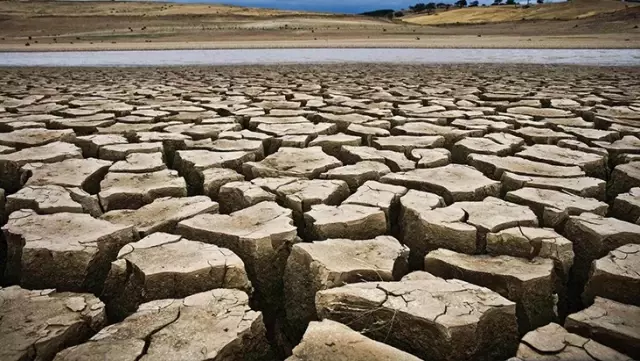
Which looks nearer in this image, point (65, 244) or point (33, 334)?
point (33, 334)

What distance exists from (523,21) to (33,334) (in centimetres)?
3294

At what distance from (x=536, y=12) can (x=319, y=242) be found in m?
36.3

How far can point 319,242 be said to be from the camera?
139 centimetres

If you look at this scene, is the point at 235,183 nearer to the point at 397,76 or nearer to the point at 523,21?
the point at 397,76

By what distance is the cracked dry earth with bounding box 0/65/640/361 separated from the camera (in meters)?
1.02

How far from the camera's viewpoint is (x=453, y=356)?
1.00 metres

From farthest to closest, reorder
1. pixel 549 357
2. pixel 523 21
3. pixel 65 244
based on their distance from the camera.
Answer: pixel 523 21 → pixel 65 244 → pixel 549 357

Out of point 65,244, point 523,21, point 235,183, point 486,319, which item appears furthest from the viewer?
point 523,21

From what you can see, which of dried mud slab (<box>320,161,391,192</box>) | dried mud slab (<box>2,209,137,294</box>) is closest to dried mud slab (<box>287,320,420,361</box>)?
dried mud slab (<box>2,209,137,294</box>)

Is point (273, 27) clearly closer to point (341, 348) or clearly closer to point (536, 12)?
point (536, 12)

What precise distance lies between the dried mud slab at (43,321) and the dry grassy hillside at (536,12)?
33.0 m

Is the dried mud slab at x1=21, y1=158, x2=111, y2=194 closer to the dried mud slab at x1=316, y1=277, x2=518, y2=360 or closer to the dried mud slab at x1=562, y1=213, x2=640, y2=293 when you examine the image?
the dried mud slab at x1=316, y1=277, x2=518, y2=360

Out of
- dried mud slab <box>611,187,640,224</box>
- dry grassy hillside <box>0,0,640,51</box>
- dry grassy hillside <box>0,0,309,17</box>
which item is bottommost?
dried mud slab <box>611,187,640,224</box>

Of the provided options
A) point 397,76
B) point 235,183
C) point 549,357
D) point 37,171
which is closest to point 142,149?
point 37,171
